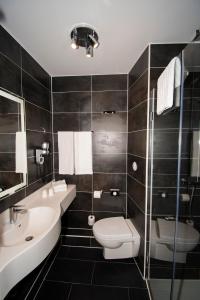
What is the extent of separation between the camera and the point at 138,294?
5.19 feet

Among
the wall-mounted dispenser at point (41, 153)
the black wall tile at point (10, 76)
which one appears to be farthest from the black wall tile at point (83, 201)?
the black wall tile at point (10, 76)

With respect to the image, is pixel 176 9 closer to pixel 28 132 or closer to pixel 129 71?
pixel 129 71

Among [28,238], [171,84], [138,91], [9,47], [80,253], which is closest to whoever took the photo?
[171,84]

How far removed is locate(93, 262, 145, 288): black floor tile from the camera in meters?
1.71

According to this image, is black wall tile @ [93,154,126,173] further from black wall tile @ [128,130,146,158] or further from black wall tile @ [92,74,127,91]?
black wall tile @ [92,74,127,91]

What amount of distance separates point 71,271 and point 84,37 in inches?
101

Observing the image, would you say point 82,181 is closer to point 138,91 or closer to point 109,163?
point 109,163

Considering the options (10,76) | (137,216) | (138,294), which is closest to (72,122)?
(10,76)

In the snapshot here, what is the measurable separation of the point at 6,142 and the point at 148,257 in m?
1.92

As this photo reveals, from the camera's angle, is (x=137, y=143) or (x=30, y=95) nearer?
(x=30, y=95)

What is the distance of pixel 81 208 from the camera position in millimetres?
2389

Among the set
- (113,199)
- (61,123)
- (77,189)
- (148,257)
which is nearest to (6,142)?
(61,123)

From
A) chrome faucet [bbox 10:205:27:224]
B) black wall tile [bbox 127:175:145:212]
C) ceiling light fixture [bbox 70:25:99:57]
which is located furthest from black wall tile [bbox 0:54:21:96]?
black wall tile [bbox 127:175:145:212]

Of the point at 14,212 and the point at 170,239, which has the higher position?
the point at 14,212
